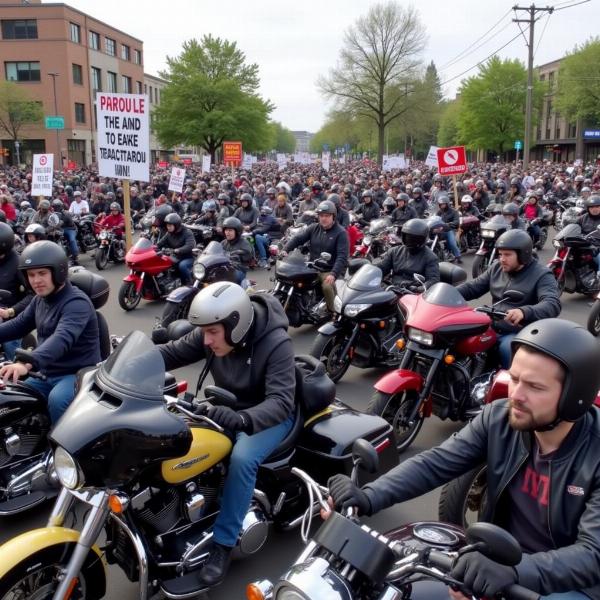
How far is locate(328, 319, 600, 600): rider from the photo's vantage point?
2.00 meters

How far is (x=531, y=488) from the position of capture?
2285mm

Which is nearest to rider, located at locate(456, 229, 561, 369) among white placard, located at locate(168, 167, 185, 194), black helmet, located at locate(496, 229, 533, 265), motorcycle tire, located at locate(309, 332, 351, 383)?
black helmet, located at locate(496, 229, 533, 265)

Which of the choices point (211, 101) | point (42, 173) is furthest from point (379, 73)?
point (42, 173)

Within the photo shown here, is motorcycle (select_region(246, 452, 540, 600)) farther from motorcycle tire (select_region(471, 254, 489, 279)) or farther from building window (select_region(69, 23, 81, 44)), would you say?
building window (select_region(69, 23, 81, 44))

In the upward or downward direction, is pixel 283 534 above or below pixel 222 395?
below

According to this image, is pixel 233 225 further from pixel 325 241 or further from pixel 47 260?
pixel 47 260

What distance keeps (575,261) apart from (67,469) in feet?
32.3

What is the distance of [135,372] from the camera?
267 centimetres

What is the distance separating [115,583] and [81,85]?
6500 cm

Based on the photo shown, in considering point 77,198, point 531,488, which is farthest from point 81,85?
point 531,488

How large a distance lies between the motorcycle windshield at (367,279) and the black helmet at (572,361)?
414 centimetres

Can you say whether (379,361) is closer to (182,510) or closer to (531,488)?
(182,510)

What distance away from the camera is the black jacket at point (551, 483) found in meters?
1.98

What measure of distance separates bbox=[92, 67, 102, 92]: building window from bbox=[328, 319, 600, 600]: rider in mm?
68148
